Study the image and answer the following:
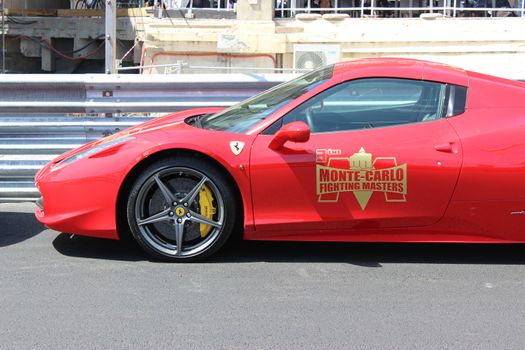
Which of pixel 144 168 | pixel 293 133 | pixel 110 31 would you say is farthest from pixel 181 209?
pixel 110 31

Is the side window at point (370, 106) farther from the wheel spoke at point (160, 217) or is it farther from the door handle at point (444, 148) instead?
the wheel spoke at point (160, 217)

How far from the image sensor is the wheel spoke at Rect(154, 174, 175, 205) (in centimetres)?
503

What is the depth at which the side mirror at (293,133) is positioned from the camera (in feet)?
15.8

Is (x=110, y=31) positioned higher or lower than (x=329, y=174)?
higher

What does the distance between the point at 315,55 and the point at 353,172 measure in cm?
1504

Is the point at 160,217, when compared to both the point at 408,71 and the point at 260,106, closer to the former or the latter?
the point at 260,106

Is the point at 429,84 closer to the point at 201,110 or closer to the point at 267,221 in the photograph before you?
the point at 267,221

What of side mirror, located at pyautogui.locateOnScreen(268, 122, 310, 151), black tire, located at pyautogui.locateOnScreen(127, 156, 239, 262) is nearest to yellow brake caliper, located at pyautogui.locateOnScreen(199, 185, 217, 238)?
black tire, located at pyautogui.locateOnScreen(127, 156, 239, 262)

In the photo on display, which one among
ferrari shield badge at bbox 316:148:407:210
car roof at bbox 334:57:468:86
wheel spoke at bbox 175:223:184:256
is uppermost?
car roof at bbox 334:57:468:86

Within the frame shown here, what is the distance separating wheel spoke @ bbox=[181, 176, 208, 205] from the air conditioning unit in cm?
1479

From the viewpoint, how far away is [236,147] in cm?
499

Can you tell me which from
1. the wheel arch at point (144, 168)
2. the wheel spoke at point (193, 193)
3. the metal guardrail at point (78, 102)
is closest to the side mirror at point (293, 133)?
the wheel arch at point (144, 168)

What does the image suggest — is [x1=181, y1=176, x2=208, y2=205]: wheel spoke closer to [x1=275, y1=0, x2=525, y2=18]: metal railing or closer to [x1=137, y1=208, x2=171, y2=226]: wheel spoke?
[x1=137, y1=208, x2=171, y2=226]: wheel spoke

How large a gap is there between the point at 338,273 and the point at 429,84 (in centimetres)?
142
